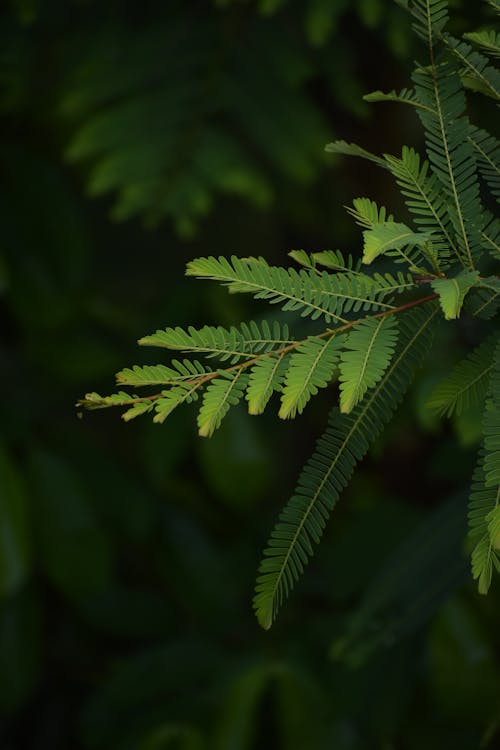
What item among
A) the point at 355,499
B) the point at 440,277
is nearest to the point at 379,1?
the point at 440,277

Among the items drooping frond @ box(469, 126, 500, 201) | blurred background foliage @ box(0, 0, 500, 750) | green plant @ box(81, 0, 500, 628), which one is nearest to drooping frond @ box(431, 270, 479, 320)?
green plant @ box(81, 0, 500, 628)

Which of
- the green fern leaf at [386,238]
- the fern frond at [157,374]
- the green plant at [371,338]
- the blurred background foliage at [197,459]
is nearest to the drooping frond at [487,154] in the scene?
the green plant at [371,338]

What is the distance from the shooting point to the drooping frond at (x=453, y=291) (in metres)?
0.39

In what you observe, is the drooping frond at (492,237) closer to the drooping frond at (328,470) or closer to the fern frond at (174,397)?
the drooping frond at (328,470)

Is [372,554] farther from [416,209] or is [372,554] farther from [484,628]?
[416,209]

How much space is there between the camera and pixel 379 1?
3.22 ft

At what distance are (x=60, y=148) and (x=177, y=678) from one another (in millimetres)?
1020

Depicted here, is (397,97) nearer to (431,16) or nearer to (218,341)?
(431,16)

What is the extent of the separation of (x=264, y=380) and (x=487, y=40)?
0.80 feet

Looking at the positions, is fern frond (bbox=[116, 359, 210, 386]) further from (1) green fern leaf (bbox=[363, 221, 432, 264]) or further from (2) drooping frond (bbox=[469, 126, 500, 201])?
(2) drooping frond (bbox=[469, 126, 500, 201])

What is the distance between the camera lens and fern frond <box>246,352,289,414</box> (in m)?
0.42

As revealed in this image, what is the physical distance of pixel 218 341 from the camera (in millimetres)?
445

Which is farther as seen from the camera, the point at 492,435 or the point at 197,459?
the point at 197,459

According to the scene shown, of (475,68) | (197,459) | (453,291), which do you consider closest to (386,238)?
(453,291)
